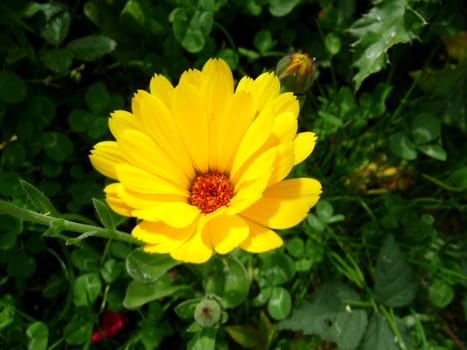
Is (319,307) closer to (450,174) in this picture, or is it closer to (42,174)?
(450,174)

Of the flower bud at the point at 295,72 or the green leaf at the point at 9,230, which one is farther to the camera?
the green leaf at the point at 9,230

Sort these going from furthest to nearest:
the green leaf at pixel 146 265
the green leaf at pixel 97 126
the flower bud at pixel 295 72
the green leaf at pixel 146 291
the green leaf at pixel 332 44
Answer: the green leaf at pixel 332 44 → the green leaf at pixel 97 126 → the green leaf at pixel 146 291 → the green leaf at pixel 146 265 → the flower bud at pixel 295 72

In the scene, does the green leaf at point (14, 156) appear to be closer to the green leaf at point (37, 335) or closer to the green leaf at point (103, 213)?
the green leaf at point (37, 335)

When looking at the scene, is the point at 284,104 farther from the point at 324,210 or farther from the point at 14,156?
the point at 14,156

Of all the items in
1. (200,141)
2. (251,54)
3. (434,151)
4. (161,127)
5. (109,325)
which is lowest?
(109,325)

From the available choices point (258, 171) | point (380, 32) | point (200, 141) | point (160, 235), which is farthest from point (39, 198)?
point (380, 32)

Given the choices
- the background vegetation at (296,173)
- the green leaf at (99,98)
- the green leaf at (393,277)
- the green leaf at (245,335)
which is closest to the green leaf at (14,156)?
the background vegetation at (296,173)
